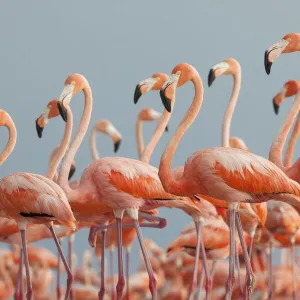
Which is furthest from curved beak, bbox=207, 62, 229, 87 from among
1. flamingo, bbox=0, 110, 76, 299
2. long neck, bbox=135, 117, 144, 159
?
long neck, bbox=135, 117, 144, 159

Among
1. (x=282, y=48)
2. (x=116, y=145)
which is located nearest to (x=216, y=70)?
(x=282, y=48)

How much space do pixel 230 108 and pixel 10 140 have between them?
2162 mm

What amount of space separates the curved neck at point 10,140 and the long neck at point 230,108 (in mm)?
2030

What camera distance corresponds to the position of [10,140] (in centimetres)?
1044

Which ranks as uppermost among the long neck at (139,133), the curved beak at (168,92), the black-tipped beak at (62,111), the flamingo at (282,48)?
the flamingo at (282,48)

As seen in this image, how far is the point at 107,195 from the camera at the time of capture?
898 cm

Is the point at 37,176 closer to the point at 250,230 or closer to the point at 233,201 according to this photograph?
the point at 233,201

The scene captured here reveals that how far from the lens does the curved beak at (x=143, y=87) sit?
30.8 ft

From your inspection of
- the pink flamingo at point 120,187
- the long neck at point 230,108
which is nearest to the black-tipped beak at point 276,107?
the long neck at point 230,108

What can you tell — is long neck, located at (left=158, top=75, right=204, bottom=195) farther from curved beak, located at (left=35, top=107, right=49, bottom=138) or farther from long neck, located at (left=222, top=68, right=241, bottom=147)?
curved beak, located at (left=35, top=107, right=49, bottom=138)

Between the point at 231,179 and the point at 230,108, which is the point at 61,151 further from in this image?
the point at 231,179

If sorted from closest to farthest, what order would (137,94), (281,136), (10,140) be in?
(137,94)
(281,136)
(10,140)

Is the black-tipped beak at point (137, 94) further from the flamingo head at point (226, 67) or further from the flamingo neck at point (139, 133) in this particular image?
the flamingo neck at point (139, 133)

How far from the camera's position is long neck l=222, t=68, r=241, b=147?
33.2 ft
